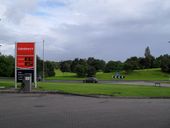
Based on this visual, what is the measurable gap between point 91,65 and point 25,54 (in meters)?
109

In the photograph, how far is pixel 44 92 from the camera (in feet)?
114

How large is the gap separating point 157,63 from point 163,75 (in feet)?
106

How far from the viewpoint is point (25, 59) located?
42156mm

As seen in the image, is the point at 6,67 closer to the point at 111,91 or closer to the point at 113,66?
the point at 113,66

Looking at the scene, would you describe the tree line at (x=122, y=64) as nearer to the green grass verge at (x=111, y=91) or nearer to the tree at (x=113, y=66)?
the tree at (x=113, y=66)

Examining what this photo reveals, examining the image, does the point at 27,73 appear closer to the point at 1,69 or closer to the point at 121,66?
the point at 1,69

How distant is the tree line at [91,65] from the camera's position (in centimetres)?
11288

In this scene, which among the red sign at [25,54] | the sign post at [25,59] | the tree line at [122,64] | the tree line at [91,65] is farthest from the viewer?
the tree line at [122,64]

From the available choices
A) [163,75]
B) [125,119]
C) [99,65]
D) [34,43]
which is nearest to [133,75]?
[163,75]

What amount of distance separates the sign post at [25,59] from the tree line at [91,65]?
59.9 m

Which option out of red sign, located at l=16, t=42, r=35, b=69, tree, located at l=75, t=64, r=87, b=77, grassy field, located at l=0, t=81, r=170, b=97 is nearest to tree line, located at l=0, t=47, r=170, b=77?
tree, located at l=75, t=64, r=87, b=77

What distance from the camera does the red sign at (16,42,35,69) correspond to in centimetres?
4184

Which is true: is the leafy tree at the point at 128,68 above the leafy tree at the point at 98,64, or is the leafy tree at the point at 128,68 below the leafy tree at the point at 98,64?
below

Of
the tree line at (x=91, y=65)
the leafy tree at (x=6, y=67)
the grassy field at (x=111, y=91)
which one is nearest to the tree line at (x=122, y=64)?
the tree line at (x=91, y=65)
